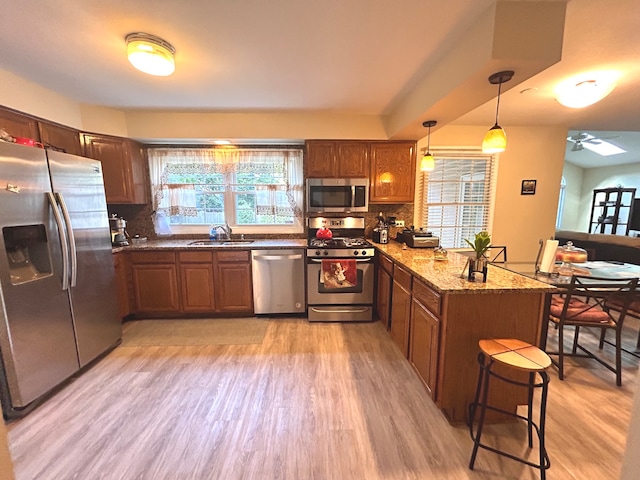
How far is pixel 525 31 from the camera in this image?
1.47 meters

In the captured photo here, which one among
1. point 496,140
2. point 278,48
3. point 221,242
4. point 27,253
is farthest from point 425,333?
point 27,253

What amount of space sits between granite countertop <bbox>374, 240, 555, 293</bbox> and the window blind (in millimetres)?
1357

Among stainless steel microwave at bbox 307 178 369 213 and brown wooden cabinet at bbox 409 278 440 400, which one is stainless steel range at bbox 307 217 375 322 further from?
brown wooden cabinet at bbox 409 278 440 400

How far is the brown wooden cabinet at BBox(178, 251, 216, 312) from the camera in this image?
3.26 metres

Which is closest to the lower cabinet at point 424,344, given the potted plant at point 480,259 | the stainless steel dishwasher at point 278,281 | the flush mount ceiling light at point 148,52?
the potted plant at point 480,259

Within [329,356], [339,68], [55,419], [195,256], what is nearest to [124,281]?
[195,256]

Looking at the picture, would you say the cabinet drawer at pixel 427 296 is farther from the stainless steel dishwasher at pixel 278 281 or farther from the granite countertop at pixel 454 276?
the stainless steel dishwasher at pixel 278 281

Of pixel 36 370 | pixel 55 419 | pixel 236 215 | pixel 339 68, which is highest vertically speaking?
pixel 339 68

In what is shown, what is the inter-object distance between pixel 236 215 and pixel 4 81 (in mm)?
2380

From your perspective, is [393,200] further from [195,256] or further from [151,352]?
[151,352]

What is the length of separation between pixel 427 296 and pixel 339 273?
1.37m

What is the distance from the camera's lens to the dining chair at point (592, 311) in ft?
7.07

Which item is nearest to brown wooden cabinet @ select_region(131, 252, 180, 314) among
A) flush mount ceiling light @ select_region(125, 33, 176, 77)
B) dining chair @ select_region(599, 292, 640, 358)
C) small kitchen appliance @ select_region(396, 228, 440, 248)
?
flush mount ceiling light @ select_region(125, 33, 176, 77)

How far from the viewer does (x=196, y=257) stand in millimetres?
3258
